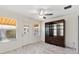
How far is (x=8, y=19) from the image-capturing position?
5.29m

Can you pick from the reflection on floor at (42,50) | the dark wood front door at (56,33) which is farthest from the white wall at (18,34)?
the dark wood front door at (56,33)

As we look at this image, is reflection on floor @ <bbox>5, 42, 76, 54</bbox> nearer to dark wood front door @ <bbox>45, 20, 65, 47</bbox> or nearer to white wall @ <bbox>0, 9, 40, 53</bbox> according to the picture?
white wall @ <bbox>0, 9, 40, 53</bbox>

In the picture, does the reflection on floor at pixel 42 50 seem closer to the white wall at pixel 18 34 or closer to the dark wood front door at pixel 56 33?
the white wall at pixel 18 34

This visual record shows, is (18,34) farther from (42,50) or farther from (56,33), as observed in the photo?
(56,33)

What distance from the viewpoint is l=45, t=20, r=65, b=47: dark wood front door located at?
21.6ft

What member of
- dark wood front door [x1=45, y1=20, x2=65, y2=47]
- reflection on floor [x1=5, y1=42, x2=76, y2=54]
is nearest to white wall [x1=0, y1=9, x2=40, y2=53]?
Result: reflection on floor [x1=5, y1=42, x2=76, y2=54]

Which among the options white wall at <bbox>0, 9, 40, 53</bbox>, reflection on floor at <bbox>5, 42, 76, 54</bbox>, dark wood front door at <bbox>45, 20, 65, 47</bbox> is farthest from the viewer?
dark wood front door at <bbox>45, 20, 65, 47</bbox>

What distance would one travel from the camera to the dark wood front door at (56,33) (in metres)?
A: 6.58

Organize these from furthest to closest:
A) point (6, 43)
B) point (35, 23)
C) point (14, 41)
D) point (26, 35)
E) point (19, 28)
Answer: point (35, 23)
point (26, 35)
point (19, 28)
point (14, 41)
point (6, 43)

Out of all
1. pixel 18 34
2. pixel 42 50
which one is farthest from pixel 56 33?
pixel 18 34
